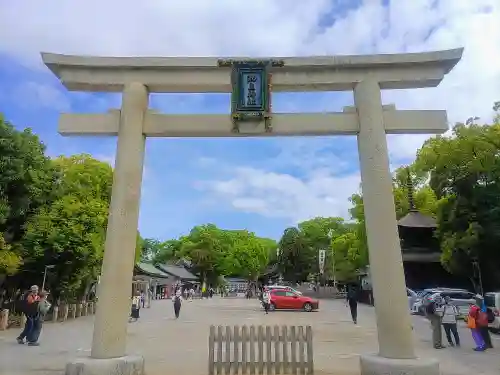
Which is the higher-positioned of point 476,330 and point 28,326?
point 28,326

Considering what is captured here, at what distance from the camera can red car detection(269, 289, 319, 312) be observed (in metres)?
27.4

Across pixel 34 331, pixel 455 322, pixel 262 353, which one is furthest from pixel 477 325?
pixel 34 331

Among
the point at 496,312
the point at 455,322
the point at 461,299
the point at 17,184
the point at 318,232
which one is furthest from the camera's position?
the point at 318,232

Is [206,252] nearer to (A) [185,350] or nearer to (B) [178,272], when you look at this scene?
(B) [178,272]

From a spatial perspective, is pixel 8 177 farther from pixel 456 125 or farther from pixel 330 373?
pixel 456 125

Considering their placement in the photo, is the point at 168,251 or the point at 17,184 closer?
the point at 17,184

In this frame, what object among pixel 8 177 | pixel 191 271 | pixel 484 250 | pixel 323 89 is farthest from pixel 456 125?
pixel 191 271

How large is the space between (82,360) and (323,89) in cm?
712

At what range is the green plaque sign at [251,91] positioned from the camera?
28.5 feet

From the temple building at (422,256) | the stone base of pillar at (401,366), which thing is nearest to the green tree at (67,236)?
the stone base of pillar at (401,366)

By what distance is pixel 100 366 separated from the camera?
7.17m

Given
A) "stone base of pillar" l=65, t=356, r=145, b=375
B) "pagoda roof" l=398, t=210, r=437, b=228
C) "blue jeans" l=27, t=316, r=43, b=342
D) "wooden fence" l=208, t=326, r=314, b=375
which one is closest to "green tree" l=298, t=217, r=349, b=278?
"pagoda roof" l=398, t=210, r=437, b=228

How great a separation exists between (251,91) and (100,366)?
19.4 ft

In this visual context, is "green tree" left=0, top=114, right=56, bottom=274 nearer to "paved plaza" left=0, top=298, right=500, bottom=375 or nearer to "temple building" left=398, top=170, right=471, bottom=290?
"paved plaza" left=0, top=298, right=500, bottom=375
